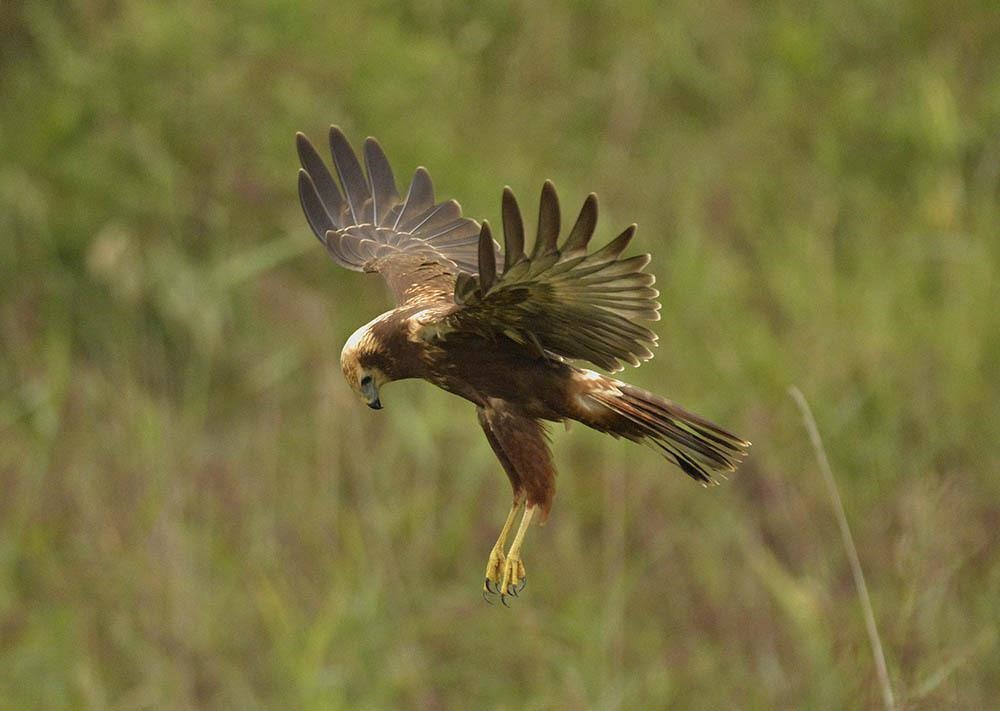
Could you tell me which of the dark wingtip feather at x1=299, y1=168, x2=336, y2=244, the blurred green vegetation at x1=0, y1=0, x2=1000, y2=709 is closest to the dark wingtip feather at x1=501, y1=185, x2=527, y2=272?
the dark wingtip feather at x1=299, y1=168, x2=336, y2=244

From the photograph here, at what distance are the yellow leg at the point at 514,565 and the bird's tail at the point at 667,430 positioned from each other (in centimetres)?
26

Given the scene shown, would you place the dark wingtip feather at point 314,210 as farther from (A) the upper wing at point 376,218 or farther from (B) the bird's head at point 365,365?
(B) the bird's head at point 365,365

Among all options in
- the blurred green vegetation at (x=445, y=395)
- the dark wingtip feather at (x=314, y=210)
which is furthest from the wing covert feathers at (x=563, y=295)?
the blurred green vegetation at (x=445, y=395)

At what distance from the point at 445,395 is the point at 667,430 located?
15.1ft

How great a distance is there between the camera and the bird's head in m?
4.24

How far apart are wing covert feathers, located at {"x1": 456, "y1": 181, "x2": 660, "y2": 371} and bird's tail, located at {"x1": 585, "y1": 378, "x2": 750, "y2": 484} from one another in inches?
3.6

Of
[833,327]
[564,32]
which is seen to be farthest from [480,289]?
[564,32]

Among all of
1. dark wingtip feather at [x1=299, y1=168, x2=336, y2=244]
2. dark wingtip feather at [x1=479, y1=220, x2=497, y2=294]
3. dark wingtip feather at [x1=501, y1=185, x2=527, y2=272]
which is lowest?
dark wingtip feather at [x1=479, y1=220, x2=497, y2=294]

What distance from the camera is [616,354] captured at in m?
4.12

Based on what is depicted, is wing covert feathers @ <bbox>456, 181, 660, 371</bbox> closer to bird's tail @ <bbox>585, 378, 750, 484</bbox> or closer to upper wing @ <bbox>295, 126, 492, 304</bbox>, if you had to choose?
bird's tail @ <bbox>585, 378, 750, 484</bbox>

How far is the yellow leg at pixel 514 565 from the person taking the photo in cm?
409

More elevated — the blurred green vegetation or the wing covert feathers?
the blurred green vegetation

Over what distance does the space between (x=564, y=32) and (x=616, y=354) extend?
7198 millimetres

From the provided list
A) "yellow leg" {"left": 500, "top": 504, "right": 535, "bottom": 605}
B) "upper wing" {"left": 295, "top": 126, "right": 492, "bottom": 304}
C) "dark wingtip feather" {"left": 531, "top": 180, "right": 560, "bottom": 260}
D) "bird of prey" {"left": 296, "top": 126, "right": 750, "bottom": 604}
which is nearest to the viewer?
"dark wingtip feather" {"left": 531, "top": 180, "right": 560, "bottom": 260}
